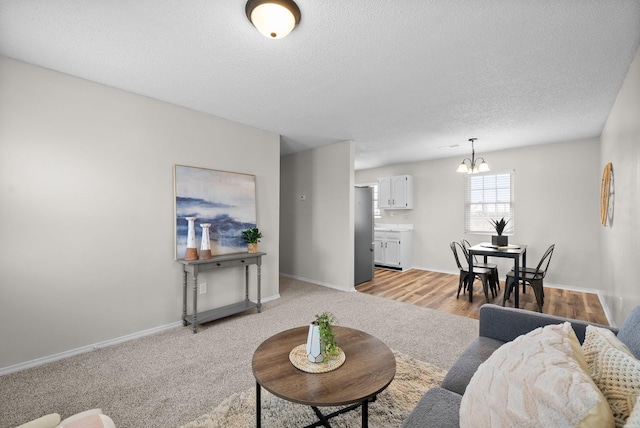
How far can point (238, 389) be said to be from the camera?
203cm

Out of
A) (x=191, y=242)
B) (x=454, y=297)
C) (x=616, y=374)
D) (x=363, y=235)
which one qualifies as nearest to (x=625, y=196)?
(x=454, y=297)

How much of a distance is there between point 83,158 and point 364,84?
8.98 ft

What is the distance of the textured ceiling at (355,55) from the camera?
1740mm

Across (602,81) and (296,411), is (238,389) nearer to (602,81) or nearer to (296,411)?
(296,411)

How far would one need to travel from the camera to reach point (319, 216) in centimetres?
511

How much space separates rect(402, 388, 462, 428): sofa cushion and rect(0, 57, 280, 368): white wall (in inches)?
114

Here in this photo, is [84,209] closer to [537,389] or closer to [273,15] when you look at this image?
[273,15]

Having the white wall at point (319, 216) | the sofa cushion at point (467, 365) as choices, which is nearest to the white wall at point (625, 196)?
the sofa cushion at point (467, 365)

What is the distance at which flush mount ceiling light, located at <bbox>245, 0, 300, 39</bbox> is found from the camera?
5.30 ft

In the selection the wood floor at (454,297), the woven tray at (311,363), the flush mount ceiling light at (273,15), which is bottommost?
the wood floor at (454,297)

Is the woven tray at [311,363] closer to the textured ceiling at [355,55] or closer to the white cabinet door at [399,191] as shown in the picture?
the textured ceiling at [355,55]

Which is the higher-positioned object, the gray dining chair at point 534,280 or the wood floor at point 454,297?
the gray dining chair at point 534,280

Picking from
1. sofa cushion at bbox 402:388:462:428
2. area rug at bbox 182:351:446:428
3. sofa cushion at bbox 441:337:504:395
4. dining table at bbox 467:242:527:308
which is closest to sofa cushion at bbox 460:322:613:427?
sofa cushion at bbox 402:388:462:428

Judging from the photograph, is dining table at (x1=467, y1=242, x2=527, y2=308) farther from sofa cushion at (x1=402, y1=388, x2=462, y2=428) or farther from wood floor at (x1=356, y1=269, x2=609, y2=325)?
sofa cushion at (x1=402, y1=388, x2=462, y2=428)
